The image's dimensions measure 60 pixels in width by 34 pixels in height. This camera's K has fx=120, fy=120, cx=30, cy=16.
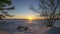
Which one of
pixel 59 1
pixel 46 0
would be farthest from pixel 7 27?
pixel 59 1

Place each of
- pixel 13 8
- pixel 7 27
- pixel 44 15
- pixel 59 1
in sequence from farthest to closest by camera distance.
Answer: pixel 44 15 < pixel 59 1 < pixel 7 27 < pixel 13 8

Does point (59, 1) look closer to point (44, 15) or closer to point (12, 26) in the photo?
point (44, 15)

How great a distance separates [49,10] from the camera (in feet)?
22.0

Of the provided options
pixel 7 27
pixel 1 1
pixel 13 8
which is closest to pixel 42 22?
pixel 7 27

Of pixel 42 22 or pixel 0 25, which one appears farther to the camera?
pixel 42 22

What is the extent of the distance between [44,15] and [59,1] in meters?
1.14

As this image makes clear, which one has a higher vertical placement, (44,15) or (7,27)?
(44,15)

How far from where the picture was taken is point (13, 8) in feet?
15.5

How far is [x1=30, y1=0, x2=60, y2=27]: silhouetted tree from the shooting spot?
6562 mm

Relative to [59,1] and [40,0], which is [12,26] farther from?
[59,1]

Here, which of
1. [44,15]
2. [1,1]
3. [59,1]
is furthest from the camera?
[44,15]

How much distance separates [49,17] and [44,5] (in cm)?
80

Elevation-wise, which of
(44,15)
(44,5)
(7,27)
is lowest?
(7,27)

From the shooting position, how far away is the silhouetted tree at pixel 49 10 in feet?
21.5
